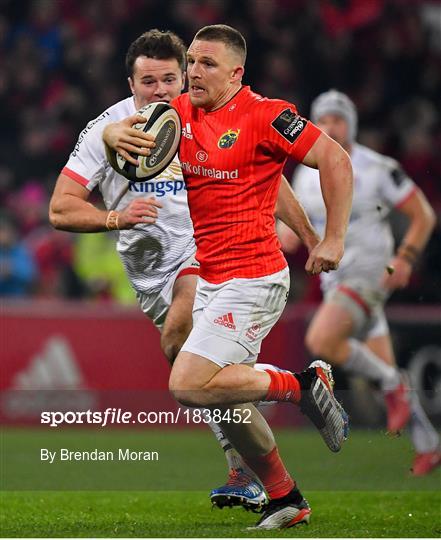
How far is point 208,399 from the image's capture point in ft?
20.0

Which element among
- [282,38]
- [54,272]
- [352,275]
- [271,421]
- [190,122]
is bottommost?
[271,421]

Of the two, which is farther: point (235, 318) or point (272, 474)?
point (272, 474)

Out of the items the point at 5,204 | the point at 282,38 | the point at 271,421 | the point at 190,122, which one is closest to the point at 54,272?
the point at 5,204

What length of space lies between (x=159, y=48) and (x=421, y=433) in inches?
143

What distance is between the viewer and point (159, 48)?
693cm

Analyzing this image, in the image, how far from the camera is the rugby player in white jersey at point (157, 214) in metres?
6.48

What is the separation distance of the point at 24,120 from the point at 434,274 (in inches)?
177

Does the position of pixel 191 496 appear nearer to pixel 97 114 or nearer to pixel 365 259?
pixel 365 259

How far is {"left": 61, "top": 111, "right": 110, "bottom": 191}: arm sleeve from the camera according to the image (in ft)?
21.7

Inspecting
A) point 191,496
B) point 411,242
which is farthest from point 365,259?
point 191,496

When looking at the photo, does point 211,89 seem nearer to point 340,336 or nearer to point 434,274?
point 340,336

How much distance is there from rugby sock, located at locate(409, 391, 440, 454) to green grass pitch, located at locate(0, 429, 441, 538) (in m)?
0.21

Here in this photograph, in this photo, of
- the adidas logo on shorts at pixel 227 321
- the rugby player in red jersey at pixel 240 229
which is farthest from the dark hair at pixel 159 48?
the adidas logo on shorts at pixel 227 321

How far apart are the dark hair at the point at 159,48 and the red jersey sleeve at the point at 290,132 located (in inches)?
41.2
